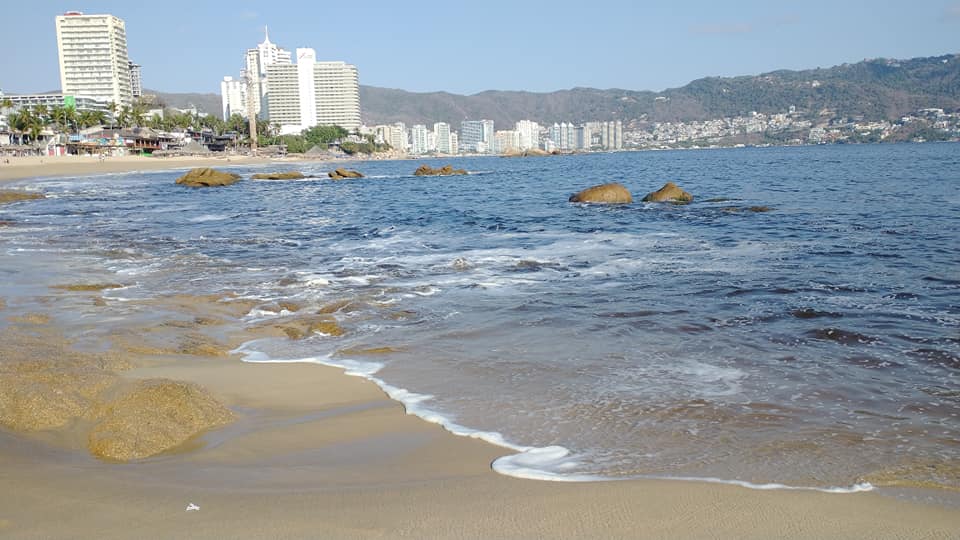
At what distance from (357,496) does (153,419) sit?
5.80 ft

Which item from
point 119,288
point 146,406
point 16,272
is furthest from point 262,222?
point 146,406

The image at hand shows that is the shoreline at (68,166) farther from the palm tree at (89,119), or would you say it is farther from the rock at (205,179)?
the palm tree at (89,119)

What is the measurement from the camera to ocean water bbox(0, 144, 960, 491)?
4.38 m

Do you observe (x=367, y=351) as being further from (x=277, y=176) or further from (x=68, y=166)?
(x=68, y=166)

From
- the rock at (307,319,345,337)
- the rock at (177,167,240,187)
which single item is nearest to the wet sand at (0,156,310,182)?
the rock at (177,167,240,187)

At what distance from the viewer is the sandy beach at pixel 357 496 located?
3.15m

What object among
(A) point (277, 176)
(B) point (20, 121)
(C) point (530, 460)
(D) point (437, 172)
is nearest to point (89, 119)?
(B) point (20, 121)

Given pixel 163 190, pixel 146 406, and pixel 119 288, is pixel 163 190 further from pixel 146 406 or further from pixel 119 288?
pixel 146 406

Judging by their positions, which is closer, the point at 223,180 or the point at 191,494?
the point at 191,494

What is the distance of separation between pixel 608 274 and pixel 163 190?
34561 mm

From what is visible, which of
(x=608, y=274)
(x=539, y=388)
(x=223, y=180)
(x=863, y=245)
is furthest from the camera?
(x=223, y=180)

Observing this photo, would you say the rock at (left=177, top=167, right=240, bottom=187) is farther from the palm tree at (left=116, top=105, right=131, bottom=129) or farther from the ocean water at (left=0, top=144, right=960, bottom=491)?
the palm tree at (left=116, top=105, right=131, bottom=129)

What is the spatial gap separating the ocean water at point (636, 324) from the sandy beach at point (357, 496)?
0.30m

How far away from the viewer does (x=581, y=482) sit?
374 cm
